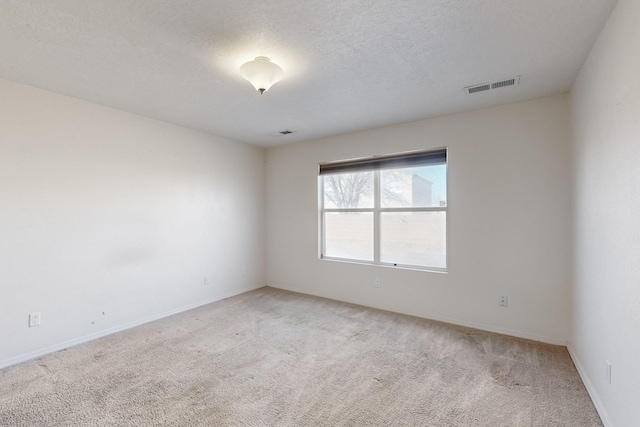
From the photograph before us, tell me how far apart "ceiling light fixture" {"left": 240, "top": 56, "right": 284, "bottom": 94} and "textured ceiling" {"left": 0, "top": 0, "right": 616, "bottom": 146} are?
75 millimetres

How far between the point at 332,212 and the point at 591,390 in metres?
3.32

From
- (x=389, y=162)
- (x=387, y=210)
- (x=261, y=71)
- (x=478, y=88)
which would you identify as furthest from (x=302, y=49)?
(x=387, y=210)

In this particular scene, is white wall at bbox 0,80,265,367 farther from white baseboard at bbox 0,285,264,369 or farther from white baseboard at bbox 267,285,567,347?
white baseboard at bbox 267,285,567,347

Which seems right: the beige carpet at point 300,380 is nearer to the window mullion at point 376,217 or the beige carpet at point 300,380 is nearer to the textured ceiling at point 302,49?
the window mullion at point 376,217

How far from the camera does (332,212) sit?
14.9 feet

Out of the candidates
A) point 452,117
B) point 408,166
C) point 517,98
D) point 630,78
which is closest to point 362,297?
point 408,166

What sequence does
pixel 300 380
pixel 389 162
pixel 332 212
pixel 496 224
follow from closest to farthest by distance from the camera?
1. pixel 300 380
2. pixel 496 224
3. pixel 389 162
4. pixel 332 212

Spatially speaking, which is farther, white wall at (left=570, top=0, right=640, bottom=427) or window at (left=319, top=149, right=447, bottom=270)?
window at (left=319, top=149, right=447, bottom=270)

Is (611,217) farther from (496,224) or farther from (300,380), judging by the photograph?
(300,380)

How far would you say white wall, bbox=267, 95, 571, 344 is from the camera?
2828 millimetres

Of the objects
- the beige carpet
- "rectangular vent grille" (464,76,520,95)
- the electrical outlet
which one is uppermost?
"rectangular vent grille" (464,76,520,95)

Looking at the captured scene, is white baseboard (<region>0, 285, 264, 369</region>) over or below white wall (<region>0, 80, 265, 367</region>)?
below

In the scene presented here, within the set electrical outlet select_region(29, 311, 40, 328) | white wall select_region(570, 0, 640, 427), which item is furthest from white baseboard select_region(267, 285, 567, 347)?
electrical outlet select_region(29, 311, 40, 328)

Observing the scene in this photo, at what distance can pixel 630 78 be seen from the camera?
149 cm
